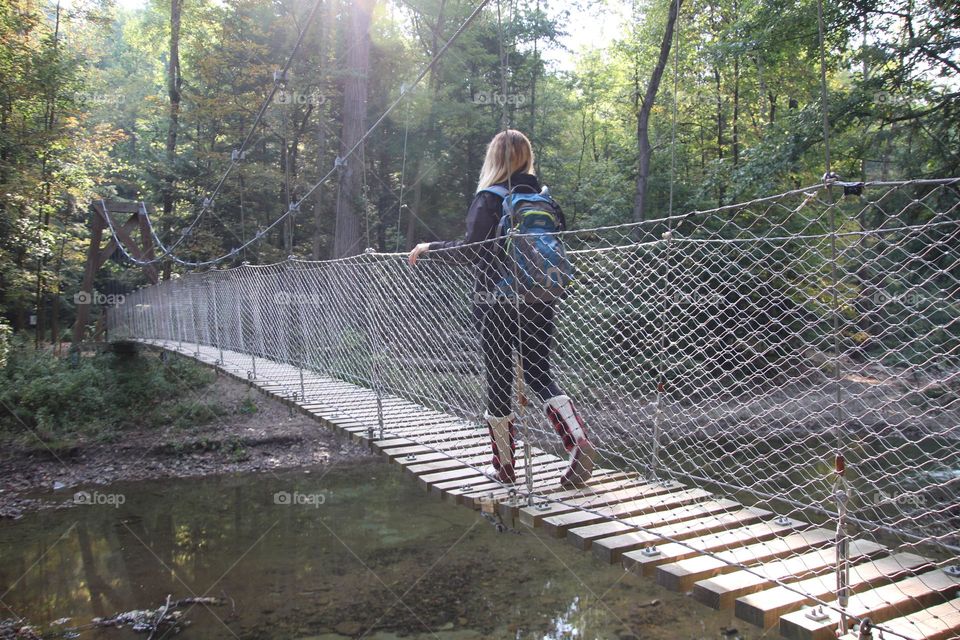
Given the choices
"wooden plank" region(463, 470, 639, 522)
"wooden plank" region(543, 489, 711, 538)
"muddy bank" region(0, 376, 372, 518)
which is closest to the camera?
"wooden plank" region(543, 489, 711, 538)

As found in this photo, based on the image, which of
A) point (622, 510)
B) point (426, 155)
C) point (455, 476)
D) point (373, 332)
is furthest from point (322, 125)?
point (622, 510)

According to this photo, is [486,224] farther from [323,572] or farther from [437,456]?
[323,572]

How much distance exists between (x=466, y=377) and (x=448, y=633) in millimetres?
1744

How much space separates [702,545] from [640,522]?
18 centimetres

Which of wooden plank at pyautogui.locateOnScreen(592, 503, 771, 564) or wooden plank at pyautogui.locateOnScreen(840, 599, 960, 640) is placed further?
wooden plank at pyautogui.locateOnScreen(592, 503, 771, 564)

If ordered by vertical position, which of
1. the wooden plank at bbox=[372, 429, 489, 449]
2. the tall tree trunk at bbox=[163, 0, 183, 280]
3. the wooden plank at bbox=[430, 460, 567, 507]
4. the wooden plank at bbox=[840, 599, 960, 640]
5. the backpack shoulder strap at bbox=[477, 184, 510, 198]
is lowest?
the wooden plank at bbox=[840, 599, 960, 640]

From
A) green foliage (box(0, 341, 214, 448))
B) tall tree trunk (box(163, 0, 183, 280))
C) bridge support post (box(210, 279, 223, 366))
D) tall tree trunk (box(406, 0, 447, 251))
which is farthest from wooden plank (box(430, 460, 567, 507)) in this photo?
tall tree trunk (box(163, 0, 183, 280))

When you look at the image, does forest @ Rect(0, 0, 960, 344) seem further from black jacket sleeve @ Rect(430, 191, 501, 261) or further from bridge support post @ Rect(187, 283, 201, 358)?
black jacket sleeve @ Rect(430, 191, 501, 261)

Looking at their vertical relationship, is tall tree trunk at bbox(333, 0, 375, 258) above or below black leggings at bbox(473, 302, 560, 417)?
above

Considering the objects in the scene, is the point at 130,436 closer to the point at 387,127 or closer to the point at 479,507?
the point at 387,127

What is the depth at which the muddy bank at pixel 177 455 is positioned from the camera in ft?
22.9

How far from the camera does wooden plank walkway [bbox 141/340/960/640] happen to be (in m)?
1.20

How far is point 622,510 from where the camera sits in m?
1.75

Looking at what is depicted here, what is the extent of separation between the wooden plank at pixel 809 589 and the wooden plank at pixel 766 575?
2 cm
